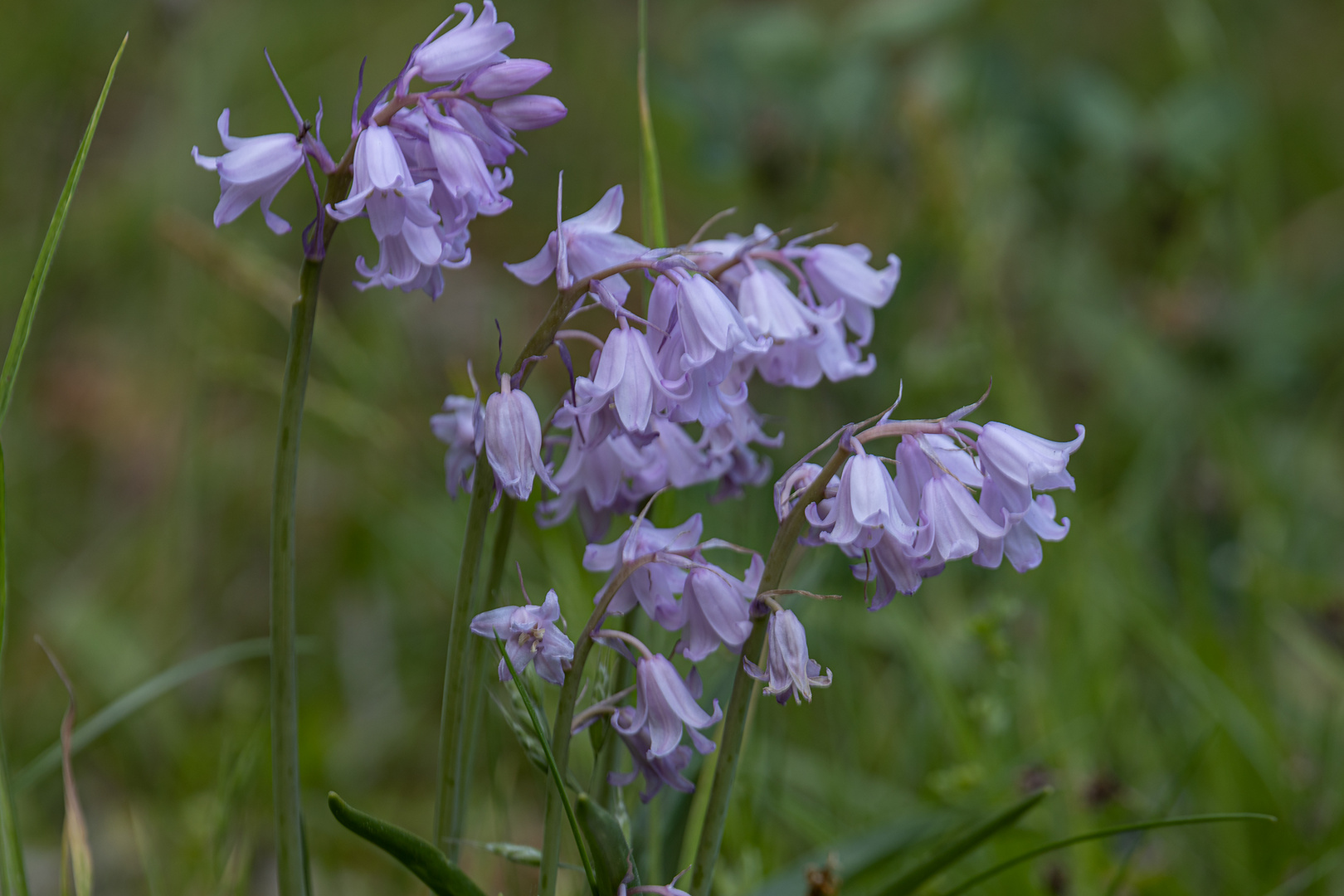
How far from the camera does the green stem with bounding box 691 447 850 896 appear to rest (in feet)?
3.69

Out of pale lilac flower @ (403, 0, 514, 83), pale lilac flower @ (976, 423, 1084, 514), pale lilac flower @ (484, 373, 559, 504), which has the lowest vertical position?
pale lilac flower @ (976, 423, 1084, 514)

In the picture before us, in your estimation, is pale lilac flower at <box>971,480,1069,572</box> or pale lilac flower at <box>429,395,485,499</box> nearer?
pale lilac flower at <box>971,480,1069,572</box>

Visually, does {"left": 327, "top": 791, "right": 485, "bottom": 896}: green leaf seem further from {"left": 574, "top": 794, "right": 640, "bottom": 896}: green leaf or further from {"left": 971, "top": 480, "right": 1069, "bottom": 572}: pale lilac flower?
{"left": 971, "top": 480, "right": 1069, "bottom": 572}: pale lilac flower

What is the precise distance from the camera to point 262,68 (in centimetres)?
557

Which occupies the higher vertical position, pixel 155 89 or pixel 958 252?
pixel 155 89

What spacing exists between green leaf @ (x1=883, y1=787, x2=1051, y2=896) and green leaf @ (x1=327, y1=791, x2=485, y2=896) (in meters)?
0.49

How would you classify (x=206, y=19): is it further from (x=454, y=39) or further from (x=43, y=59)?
(x=454, y=39)

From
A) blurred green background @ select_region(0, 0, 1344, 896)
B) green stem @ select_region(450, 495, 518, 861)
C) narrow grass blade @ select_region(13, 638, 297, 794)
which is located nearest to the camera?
green stem @ select_region(450, 495, 518, 861)

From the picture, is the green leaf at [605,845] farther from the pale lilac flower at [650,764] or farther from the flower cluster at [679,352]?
the flower cluster at [679,352]

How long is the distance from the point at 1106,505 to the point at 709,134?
1.78 meters

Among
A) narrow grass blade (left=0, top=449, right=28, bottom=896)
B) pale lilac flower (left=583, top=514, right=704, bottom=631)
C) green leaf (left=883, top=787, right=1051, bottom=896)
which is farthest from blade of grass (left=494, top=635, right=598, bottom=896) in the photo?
narrow grass blade (left=0, top=449, right=28, bottom=896)

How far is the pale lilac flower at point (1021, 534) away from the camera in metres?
1.13

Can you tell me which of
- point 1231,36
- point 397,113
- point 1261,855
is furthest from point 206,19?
point 1231,36

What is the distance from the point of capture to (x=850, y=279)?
1387 millimetres
